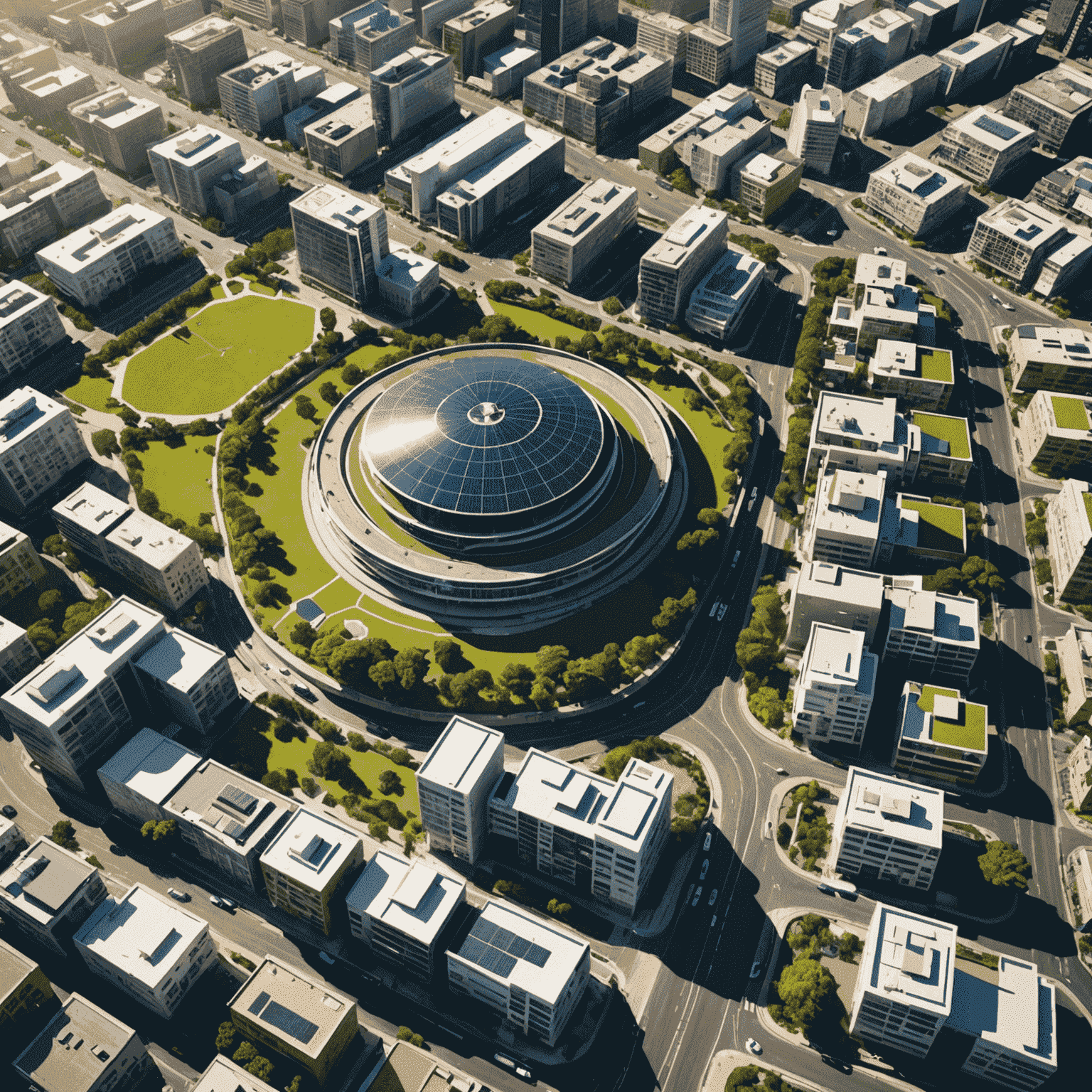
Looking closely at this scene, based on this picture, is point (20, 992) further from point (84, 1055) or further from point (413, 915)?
point (413, 915)

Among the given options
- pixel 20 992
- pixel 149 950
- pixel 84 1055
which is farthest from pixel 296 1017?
pixel 20 992

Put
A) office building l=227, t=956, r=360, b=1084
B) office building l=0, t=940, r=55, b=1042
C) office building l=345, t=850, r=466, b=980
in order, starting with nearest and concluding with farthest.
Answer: office building l=227, t=956, r=360, b=1084
office building l=0, t=940, r=55, b=1042
office building l=345, t=850, r=466, b=980

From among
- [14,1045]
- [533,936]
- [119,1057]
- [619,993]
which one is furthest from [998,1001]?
[14,1045]

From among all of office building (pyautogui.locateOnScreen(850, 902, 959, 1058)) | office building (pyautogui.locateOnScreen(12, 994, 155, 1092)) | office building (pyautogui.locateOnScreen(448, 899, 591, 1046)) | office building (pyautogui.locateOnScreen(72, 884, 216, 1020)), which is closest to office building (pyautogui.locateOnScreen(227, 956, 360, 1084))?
office building (pyautogui.locateOnScreen(72, 884, 216, 1020))

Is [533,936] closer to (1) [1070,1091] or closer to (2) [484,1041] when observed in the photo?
(2) [484,1041]

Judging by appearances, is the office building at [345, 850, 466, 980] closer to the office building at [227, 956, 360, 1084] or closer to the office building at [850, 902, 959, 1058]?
the office building at [227, 956, 360, 1084]

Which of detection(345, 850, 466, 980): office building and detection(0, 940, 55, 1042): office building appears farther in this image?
detection(345, 850, 466, 980): office building
